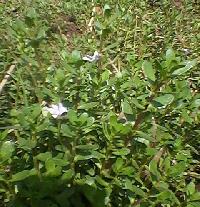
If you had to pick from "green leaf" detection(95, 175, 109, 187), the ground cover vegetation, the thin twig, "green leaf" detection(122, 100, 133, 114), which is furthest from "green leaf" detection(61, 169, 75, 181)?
the thin twig

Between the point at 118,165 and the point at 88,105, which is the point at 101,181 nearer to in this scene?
the point at 118,165

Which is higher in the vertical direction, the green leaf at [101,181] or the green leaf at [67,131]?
A: the green leaf at [67,131]

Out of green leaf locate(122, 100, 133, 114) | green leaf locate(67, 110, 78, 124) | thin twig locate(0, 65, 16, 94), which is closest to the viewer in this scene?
green leaf locate(67, 110, 78, 124)

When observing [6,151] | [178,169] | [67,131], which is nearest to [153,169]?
[178,169]

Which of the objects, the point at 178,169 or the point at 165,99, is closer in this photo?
the point at 165,99

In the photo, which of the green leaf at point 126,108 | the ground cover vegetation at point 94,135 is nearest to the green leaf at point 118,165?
the ground cover vegetation at point 94,135

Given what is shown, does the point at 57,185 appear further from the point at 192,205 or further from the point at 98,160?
the point at 192,205

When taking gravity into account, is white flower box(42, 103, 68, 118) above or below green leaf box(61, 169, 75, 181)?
above

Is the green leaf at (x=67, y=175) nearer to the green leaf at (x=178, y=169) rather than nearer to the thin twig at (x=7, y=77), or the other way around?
the green leaf at (x=178, y=169)

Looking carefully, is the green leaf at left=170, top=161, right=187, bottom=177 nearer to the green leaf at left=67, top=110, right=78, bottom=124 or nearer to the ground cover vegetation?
the ground cover vegetation

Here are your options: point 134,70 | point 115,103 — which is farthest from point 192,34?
point 115,103

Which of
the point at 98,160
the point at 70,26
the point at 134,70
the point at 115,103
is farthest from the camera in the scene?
the point at 70,26

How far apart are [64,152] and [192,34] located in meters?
1.69

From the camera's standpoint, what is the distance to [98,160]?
4.52ft
